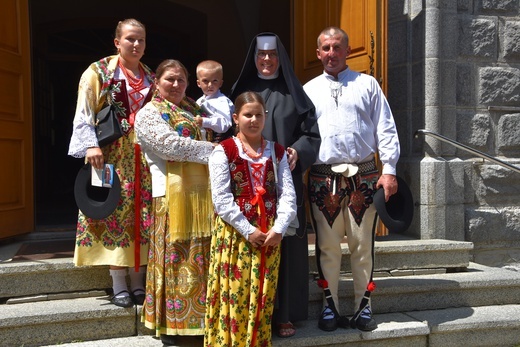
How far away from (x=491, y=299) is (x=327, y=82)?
6.74 feet

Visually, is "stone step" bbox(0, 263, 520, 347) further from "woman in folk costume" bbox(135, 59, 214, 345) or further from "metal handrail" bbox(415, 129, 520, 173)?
"metal handrail" bbox(415, 129, 520, 173)

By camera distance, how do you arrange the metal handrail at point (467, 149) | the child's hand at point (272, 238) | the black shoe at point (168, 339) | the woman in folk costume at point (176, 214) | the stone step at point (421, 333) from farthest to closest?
1. the metal handrail at point (467, 149)
2. the stone step at point (421, 333)
3. the black shoe at point (168, 339)
4. the woman in folk costume at point (176, 214)
5. the child's hand at point (272, 238)

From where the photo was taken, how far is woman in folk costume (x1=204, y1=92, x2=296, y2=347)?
10.5 ft

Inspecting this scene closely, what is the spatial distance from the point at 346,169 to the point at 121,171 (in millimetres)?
1339

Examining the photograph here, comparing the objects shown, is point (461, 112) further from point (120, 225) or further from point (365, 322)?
point (120, 225)

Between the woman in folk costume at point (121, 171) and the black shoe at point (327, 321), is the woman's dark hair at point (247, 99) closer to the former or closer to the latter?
the woman in folk costume at point (121, 171)

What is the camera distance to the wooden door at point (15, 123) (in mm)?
4688

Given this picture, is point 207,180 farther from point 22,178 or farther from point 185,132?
point 22,178

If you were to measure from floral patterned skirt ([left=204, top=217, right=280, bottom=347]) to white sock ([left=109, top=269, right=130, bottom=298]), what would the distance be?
0.74m

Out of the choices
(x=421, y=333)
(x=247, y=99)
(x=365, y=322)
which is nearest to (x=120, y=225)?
(x=247, y=99)

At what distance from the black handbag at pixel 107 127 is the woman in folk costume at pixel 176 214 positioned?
0.21 m

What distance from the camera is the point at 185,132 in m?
3.43

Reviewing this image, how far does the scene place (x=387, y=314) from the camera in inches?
165

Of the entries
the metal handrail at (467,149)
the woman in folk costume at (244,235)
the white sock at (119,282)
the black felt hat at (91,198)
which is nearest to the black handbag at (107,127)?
the black felt hat at (91,198)
